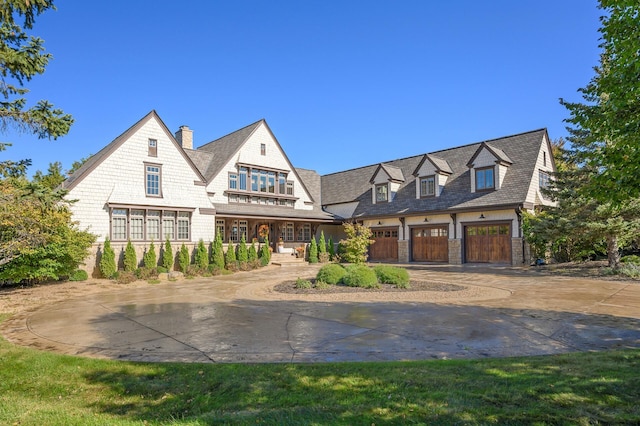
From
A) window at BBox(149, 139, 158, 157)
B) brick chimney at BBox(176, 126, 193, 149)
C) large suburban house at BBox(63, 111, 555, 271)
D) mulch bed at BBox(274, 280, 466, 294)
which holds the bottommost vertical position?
mulch bed at BBox(274, 280, 466, 294)

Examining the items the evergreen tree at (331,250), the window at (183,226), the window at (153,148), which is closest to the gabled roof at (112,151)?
the window at (153,148)

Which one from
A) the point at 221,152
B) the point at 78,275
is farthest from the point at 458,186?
the point at 78,275

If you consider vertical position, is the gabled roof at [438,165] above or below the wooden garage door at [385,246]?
above

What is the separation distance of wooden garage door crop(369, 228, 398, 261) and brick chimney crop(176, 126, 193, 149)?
15995 mm

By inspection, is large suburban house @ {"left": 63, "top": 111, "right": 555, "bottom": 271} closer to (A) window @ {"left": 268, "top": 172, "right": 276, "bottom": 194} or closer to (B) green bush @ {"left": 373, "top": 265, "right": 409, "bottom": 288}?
(A) window @ {"left": 268, "top": 172, "right": 276, "bottom": 194}

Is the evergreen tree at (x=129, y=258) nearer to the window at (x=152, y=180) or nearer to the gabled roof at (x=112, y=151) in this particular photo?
the window at (x=152, y=180)

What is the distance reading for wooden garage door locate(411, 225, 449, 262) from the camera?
85.4 ft

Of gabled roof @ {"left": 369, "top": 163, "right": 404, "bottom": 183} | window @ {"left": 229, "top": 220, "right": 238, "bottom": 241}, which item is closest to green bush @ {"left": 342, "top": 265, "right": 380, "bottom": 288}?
window @ {"left": 229, "top": 220, "right": 238, "bottom": 241}

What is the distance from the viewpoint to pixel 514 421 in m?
3.60

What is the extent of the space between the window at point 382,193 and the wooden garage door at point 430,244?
366 centimetres

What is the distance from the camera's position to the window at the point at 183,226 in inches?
913

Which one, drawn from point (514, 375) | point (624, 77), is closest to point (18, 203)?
point (514, 375)

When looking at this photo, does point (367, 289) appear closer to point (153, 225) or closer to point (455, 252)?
point (455, 252)

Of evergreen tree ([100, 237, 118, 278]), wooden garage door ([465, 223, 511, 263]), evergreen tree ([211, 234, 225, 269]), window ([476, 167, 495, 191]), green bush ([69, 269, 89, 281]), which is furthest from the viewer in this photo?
window ([476, 167, 495, 191])
